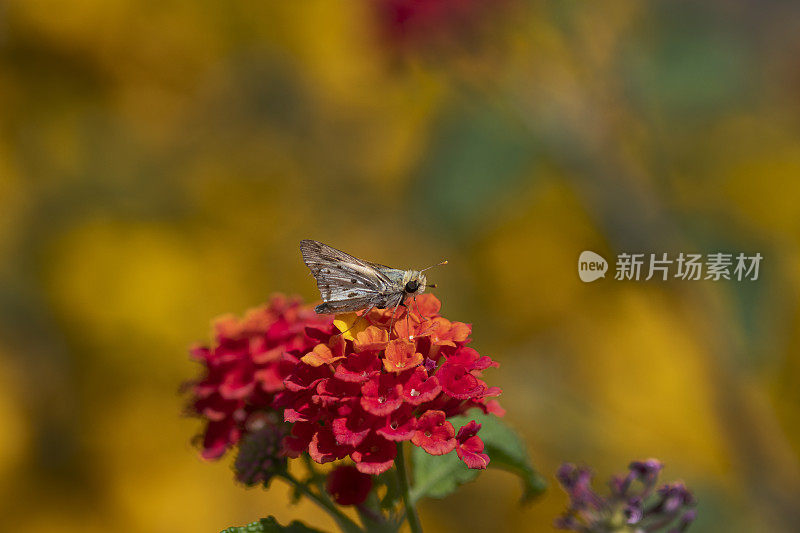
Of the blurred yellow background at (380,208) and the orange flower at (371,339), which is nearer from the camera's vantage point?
the orange flower at (371,339)

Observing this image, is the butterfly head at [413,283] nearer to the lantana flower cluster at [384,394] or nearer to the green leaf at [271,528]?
the lantana flower cluster at [384,394]

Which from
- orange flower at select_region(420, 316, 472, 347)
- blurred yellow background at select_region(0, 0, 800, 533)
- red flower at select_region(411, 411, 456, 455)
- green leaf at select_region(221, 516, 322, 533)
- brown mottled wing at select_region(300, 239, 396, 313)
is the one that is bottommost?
green leaf at select_region(221, 516, 322, 533)

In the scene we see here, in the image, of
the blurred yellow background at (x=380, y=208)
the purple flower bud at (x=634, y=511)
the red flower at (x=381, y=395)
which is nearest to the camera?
the red flower at (x=381, y=395)

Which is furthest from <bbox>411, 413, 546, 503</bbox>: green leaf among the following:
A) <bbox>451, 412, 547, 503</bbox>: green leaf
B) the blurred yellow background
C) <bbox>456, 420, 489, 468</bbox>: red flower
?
the blurred yellow background

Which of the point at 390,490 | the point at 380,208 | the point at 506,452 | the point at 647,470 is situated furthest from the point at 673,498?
the point at 380,208

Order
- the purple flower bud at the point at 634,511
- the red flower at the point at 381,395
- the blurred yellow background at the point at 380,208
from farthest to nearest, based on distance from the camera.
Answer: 1. the blurred yellow background at the point at 380,208
2. the purple flower bud at the point at 634,511
3. the red flower at the point at 381,395

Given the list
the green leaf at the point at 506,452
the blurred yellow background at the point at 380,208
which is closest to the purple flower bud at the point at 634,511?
the green leaf at the point at 506,452

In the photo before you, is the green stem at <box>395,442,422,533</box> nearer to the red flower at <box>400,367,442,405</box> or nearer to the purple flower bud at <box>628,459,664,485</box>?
the red flower at <box>400,367,442,405</box>

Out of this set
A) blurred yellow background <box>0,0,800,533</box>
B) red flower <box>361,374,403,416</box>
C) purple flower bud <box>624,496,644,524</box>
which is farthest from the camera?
blurred yellow background <box>0,0,800,533</box>
